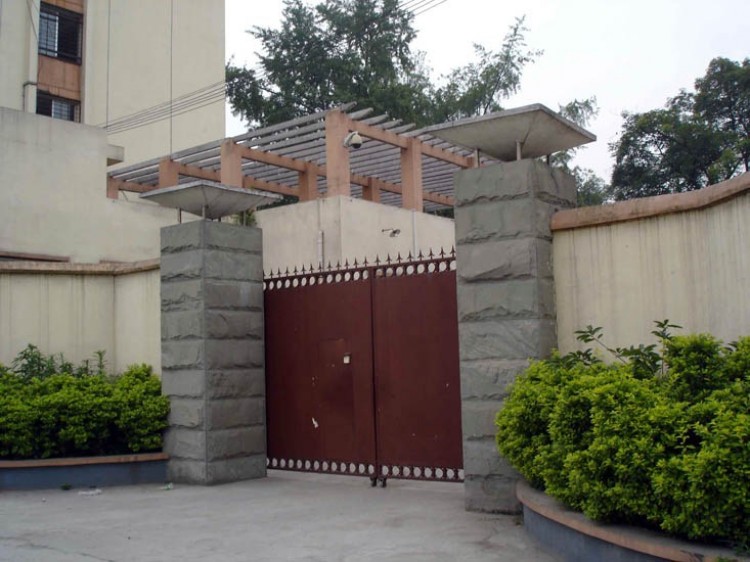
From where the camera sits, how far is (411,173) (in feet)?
47.4

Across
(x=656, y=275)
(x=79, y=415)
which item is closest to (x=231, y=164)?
(x=79, y=415)

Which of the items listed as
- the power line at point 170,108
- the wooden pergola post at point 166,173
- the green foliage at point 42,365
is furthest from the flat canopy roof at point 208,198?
the power line at point 170,108

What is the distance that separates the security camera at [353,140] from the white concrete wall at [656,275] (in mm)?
6872

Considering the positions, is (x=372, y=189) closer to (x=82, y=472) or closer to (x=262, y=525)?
(x=82, y=472)

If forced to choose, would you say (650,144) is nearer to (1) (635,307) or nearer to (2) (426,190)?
(2) (426,190)

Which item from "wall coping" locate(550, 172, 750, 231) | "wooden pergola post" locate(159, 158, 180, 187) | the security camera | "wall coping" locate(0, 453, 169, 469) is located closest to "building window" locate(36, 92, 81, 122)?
"wooden pergola post" locate(159, 158, 180, 187)

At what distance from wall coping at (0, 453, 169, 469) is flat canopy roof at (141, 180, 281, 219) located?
246 cm

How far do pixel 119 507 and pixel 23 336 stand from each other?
10.6ft

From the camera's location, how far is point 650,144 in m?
25.0

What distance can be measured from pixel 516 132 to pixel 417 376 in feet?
7.78

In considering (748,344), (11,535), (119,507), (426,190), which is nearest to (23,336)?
(119,507)

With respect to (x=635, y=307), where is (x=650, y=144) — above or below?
above

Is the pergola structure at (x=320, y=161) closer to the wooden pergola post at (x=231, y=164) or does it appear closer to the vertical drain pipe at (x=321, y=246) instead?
the wooden pergola post at (x=231, y=164)

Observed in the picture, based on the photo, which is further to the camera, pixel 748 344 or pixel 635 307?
pixel 635 307
